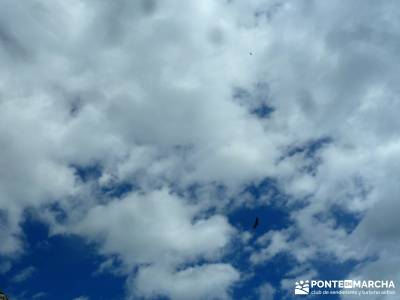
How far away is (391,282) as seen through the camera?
17250cm

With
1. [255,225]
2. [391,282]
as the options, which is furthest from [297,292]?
[255,225]

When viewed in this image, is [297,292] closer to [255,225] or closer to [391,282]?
[391,282]

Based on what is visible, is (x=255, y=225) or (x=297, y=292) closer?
(x=255, y=225)

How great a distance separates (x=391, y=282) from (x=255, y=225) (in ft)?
287

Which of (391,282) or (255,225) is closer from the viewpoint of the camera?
(255,225)

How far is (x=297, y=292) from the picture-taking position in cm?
16912

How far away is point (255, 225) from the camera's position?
122 m

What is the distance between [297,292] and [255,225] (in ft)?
209
